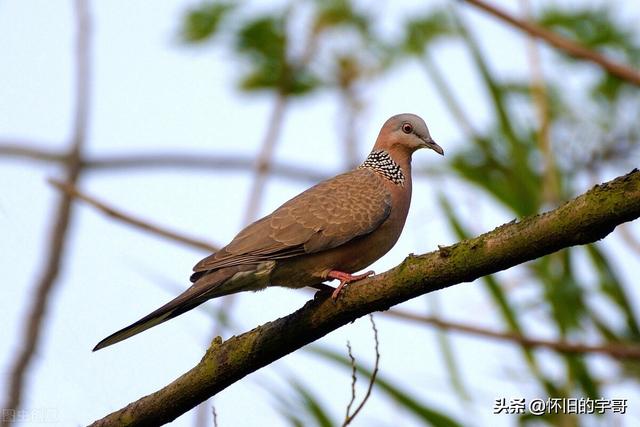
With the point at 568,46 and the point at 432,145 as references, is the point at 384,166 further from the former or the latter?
the point at 568,46

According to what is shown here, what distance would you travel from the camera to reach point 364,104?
707cm

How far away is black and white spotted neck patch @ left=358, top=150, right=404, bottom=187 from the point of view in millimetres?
4975

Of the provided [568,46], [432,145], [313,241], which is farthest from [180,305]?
[568,46]

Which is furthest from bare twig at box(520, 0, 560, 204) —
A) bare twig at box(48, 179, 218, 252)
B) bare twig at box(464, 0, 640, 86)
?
Answer: bare twig at box(48, 179, 218, 252)

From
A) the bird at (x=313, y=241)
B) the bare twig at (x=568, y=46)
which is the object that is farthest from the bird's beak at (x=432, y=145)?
the bare twig at (x=568, y=46)

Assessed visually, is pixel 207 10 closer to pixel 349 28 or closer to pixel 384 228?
pixel 349 28

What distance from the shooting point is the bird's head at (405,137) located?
16.9 ft

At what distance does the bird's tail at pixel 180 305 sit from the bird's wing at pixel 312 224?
86mm

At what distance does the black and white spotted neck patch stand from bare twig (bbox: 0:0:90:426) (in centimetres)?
180

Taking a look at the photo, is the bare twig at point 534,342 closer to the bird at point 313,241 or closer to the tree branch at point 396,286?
the bird at point 313,241

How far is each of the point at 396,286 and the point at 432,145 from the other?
217 centimetres

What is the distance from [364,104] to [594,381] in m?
3.13

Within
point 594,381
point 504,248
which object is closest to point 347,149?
point 594,381

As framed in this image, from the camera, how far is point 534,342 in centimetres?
444
